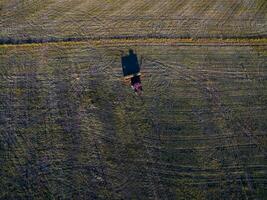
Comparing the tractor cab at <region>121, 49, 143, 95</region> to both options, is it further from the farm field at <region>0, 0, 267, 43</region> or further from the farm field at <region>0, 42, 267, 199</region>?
the farm field at <region>0, 0, 267, 43</region>

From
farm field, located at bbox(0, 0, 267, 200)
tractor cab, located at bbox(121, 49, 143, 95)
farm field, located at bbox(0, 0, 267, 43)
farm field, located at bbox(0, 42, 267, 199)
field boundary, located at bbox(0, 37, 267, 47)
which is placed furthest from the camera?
farm field, located at bbox(0, 0, 267, 43)

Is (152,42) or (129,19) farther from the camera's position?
(129,19)

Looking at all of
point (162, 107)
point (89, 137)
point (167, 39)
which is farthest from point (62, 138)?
point (167, 39)

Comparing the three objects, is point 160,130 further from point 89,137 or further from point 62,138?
point 62,138

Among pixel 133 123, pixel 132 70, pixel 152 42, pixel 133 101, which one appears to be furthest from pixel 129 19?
pixel 133 123

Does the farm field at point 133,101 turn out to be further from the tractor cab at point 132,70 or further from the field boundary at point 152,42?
the tractor cab at point 132,70

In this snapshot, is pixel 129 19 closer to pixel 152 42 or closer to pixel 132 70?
pixel 152 42

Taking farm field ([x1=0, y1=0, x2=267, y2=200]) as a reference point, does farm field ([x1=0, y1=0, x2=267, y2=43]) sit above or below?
above

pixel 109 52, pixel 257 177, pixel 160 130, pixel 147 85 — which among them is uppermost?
pixel 109 52

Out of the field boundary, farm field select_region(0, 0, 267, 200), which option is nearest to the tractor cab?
farm field select_region(0, 0, 267, 200)
